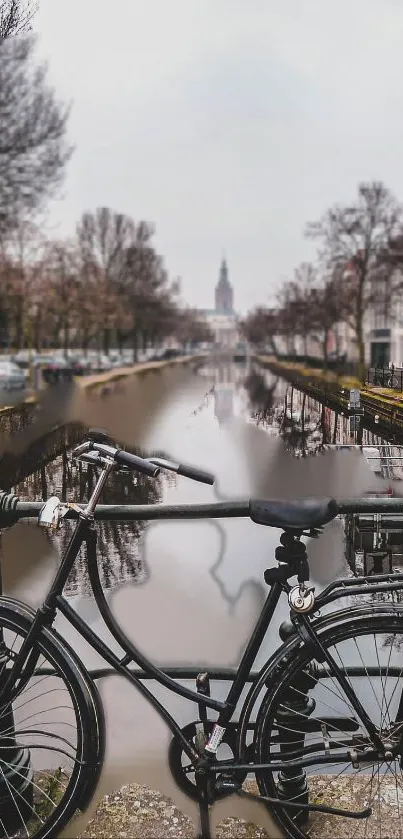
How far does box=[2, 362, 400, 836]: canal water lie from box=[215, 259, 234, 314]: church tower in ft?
0.66

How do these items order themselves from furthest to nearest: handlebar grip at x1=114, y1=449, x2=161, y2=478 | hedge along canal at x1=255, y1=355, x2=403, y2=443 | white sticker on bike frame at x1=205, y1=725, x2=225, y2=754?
hedge along canal at x1=255, y1=355, x2=403, y2=443, white sticker on bike frame at x1=205, y1=725, x2=225, y2=754, handlebar grip at x1=114, y1=449, x2=161, y2=478

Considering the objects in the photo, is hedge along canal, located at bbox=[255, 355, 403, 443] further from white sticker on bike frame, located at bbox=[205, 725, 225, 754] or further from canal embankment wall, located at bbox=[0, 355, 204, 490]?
white sticker on bike frame, located at bbox=[205, 725, 225, 754]

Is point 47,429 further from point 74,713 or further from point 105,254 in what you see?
point 74,713

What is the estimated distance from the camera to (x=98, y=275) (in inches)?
95.2

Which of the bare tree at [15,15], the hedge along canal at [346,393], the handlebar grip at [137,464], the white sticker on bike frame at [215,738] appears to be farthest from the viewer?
the hedge along canal at [346,393]

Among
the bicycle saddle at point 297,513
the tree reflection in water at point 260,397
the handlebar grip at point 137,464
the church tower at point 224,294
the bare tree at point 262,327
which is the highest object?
the church tower at point 224,294

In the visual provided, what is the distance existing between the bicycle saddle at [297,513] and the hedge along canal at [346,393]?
808 mm

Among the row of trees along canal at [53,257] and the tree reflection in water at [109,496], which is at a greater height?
the row of trees along canal at [53,257]

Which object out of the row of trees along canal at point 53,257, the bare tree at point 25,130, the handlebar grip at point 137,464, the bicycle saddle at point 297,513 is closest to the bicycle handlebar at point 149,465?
the handlebar grip at point 137,464

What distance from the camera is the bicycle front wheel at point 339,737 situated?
165 centimetres

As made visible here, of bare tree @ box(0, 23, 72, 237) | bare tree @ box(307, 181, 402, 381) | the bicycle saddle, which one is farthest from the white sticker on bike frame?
bare tree @ box(0, 23, 72, 237)

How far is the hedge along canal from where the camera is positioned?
241cm

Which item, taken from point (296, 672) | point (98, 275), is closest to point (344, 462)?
point (296, 672)

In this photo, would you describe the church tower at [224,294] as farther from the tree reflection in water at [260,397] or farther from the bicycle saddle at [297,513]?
the bicycle saddle at [297,513]
